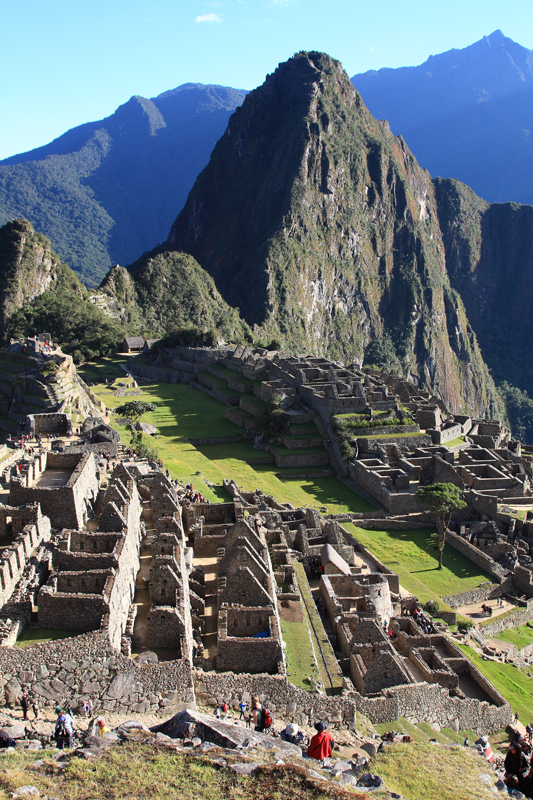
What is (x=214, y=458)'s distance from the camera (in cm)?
4884

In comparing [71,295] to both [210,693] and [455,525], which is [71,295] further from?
[210,693]

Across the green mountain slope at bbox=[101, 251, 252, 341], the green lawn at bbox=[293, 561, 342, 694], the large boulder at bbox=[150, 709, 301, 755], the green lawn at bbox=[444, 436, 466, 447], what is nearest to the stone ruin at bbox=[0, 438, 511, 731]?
the green lawn at bbox=[293, 561, 342, 694]

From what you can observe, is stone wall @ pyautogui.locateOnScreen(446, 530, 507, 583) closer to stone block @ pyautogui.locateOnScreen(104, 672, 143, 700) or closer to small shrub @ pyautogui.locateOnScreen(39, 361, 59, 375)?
stone block @ pyautogui.locateOnScreen(104, 672, 143, 700)

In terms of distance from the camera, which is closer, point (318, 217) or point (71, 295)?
point (71, 295)

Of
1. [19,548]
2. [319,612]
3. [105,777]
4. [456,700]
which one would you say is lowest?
[456,700]

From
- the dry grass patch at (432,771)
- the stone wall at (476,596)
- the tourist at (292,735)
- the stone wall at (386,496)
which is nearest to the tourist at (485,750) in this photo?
the dry grass patch at (432,771)

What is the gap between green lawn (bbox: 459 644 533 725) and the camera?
24420mm

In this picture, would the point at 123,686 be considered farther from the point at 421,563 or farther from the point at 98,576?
the point at 421,563

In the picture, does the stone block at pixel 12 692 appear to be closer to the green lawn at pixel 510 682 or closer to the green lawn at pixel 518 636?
the green lawn at pixel 510 682

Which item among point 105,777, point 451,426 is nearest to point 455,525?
point 451,426

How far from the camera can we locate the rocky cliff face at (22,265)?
350 feet

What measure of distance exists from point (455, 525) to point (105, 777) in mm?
30384

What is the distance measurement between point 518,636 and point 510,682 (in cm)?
502

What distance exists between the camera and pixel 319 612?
24.6 meters
